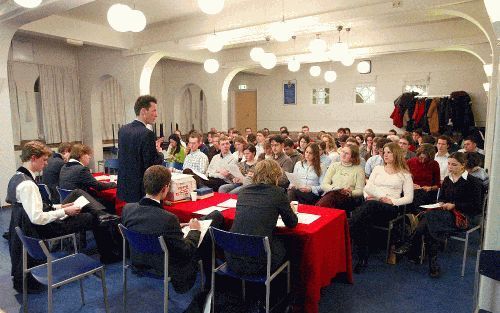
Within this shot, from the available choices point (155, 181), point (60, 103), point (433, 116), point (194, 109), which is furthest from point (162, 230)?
point (194, 109)

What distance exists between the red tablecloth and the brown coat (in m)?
6.84

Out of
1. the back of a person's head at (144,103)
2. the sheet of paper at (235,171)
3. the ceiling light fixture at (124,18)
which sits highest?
A: the ceiling light fixture at (124,18)

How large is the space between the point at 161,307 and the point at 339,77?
30.2 ft

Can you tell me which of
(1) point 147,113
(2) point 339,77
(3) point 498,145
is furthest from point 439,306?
(2) point 339,77

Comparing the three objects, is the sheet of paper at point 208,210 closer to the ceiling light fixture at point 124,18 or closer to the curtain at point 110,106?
the ceiling light fixture at point 124,18

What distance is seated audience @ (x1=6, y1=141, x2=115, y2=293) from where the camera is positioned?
2.66 m

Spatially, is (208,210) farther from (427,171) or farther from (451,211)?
(427,171)

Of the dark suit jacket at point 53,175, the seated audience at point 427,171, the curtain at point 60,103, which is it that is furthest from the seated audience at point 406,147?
the curtain at point 60,103

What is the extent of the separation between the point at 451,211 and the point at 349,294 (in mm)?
1337

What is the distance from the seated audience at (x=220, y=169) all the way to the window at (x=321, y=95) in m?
6.40

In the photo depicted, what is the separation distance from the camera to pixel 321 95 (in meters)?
11.0

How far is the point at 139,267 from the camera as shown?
99.7 inches

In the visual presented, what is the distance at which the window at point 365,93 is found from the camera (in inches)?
401

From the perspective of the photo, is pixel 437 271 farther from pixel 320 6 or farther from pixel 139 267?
pixel 320 6
